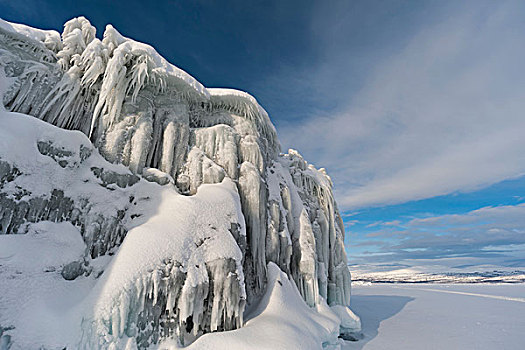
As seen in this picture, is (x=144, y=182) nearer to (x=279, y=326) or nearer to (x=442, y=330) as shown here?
(x=279, y=326)

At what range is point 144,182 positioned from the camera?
10297mm

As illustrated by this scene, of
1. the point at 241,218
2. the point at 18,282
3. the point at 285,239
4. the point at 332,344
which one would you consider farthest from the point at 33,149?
the point at 332,344

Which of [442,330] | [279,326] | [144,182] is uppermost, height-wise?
[144,182]

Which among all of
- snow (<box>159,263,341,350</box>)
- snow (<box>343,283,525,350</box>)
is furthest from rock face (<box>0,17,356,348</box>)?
snow (<box>343,283,525,350</box>)

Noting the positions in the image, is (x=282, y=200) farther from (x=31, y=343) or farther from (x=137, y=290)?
(x=31, y=343)

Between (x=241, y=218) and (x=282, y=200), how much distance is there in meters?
5.87

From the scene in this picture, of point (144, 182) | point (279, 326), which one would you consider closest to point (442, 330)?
point (279, 326)

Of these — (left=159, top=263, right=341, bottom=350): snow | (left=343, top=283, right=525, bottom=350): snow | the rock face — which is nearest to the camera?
the rock face

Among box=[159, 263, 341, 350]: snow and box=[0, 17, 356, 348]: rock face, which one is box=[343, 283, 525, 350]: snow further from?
box=[0, 17, 356, 348]: rock face

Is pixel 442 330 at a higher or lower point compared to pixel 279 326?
lower

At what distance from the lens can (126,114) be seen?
11250 mm

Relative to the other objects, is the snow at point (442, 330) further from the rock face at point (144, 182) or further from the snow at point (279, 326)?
the rock face at point (144, 182)

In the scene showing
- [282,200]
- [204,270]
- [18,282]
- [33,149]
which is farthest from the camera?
[282,200]

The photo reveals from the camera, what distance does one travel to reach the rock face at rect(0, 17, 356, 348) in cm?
748
